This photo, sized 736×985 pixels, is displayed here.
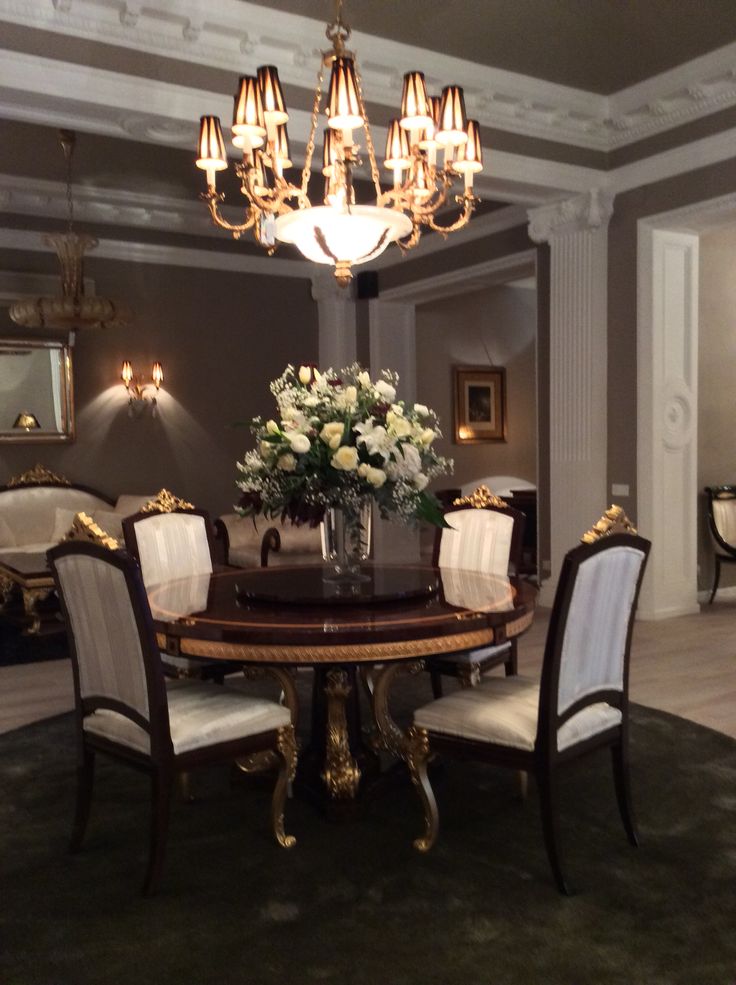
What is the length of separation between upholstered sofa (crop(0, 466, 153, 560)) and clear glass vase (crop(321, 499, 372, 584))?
4.12 metres

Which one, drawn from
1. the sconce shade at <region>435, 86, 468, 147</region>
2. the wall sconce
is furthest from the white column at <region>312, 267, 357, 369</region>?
the sconce shade at <region>435, 86, 468, 147</region>

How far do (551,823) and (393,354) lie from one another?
662 cm

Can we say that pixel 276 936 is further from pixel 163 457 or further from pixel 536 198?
pixel 163 457

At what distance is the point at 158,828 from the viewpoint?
7.66 feet

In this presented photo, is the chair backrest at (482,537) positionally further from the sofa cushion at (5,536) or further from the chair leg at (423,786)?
the sofa cushion at (5,536)

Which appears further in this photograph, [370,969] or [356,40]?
[356,40]

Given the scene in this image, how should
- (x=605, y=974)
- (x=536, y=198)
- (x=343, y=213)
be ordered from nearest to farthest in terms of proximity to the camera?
(x=605, y=974) < (x=343, y=213) < (x=536, y=198)

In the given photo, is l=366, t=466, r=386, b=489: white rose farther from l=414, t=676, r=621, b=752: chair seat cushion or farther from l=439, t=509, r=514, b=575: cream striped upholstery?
l=439, t=509, r=514, b=575: cream striped upholstery

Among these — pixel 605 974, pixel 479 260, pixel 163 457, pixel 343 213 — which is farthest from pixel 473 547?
pixel 163 457

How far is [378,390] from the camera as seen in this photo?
2.90 m

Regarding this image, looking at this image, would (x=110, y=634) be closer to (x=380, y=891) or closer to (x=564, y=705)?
(x=380, y=891)

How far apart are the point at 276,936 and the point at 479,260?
19.4 ft

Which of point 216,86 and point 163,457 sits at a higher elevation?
point 216,86

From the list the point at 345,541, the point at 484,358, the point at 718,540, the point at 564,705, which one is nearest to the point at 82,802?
the point at 345,541
